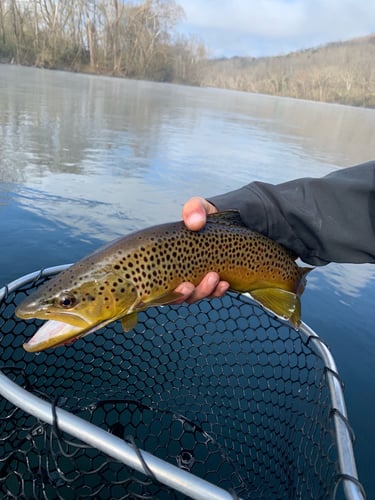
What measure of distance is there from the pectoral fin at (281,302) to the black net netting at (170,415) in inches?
12.4

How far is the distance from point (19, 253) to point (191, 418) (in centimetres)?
262

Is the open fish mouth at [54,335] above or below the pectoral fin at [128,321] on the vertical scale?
above

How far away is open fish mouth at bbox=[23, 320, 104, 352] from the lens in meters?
1.48

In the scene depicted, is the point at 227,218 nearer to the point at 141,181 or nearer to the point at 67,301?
the point at 67,301

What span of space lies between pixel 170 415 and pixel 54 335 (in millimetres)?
1307

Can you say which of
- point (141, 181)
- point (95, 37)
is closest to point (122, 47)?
point (95, 37)

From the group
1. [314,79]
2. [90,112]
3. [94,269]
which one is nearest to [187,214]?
[94,269]

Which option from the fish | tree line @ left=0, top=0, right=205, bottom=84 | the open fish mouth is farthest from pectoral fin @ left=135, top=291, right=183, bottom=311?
tree line @ left=0, top=0, right=205, bottom=84

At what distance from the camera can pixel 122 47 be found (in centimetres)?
→ 5750

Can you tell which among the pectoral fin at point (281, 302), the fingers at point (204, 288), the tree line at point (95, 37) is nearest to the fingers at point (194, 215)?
the fingers at point (204, 288)

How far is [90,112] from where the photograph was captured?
15234mm

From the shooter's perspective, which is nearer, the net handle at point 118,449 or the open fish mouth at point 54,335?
the net handle at point 118,449

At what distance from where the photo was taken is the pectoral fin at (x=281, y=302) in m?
2.05

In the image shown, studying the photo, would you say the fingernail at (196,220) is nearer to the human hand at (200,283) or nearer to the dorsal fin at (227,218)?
the human hand at (200,283)
